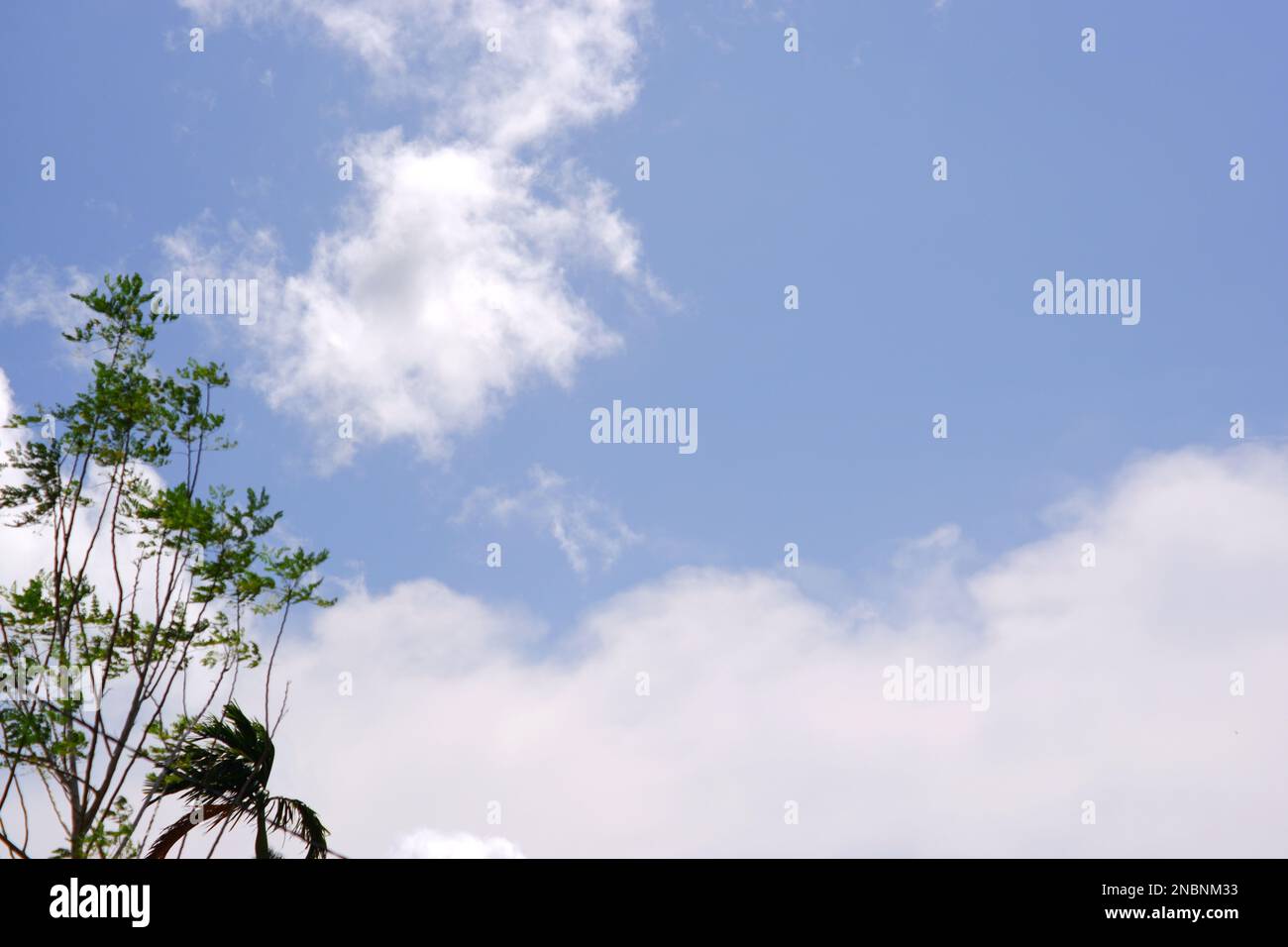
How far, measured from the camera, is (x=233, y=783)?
409 inches

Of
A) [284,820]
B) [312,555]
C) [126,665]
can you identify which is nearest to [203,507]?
[312,555]

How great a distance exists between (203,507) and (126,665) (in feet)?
6.98

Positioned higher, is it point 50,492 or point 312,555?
point 50,492

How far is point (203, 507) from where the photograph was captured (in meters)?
10.8

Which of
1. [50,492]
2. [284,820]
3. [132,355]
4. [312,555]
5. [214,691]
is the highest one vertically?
[132,355]

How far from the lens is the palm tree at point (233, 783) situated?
10109 millimetres

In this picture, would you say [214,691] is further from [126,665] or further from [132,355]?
[132,355]

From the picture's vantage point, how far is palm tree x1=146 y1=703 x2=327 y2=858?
1011cm
